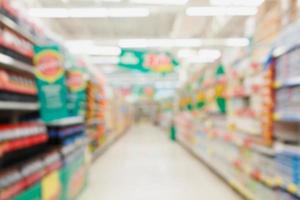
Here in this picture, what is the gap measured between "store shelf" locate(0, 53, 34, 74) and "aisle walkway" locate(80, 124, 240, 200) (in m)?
2.24

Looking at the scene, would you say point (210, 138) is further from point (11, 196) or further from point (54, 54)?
point (11, 196)

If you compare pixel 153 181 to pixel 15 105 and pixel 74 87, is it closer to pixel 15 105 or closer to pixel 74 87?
pixel 74 87

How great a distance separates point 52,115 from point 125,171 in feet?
9.75

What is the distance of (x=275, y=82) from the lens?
3.15 meters

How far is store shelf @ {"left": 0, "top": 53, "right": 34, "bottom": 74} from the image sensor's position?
2.42 m

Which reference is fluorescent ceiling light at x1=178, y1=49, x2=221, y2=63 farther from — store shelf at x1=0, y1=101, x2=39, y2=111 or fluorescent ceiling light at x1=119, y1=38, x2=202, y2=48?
store shelf at x1=0, y1=101, x2=39, y2=111

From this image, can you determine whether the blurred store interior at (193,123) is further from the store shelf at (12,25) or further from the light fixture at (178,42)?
the light fixture at (178,42)

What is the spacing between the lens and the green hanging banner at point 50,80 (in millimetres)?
3525

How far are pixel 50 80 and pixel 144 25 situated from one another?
9.60m

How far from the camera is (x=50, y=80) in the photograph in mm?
3689

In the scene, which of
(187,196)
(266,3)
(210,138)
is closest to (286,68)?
(266,3)

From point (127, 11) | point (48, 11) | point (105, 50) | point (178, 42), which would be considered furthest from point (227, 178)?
point (105, 50)

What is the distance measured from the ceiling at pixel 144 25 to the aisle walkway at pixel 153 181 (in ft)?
11.9

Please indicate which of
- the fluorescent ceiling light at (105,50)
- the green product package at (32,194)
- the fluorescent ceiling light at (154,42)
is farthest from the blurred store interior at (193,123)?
the fluorescent ceiling light at (105,50)
